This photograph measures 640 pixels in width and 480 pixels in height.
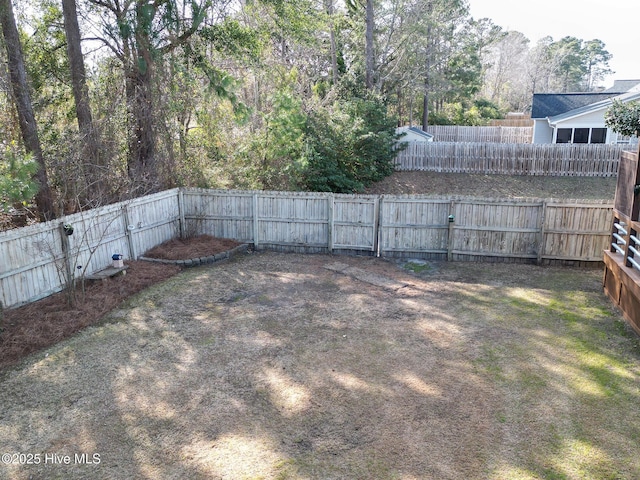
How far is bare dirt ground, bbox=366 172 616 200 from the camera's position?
18406mm

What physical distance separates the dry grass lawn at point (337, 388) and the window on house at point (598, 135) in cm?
1722

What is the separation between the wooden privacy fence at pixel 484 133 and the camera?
30.9 metres

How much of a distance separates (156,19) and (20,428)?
36.0 feet

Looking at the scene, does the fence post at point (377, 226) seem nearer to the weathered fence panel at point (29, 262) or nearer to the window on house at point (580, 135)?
the weathered fence panel at point (29, 262)

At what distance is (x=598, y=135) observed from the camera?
23.3 m

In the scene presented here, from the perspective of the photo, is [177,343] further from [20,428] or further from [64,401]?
[20,428]

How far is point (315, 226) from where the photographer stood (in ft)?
37.5

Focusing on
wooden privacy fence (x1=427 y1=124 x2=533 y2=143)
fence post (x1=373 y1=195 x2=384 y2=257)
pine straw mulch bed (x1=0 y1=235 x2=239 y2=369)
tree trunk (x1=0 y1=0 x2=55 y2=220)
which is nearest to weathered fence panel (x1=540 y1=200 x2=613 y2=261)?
fence post (x1=373 y1=195 x2=384 y2=257)

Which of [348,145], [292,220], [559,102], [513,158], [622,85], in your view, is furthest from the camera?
[622,85]

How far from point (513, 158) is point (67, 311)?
60.2ft

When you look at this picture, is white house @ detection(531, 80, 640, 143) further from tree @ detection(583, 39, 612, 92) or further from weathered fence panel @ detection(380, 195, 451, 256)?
tree @ detection(583, 39, 612, 92)

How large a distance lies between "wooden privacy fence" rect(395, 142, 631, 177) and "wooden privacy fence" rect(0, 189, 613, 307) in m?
11.1

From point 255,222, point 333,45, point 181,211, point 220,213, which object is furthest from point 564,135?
point 181,211

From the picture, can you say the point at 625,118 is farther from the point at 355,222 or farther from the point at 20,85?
the point at 20,85
